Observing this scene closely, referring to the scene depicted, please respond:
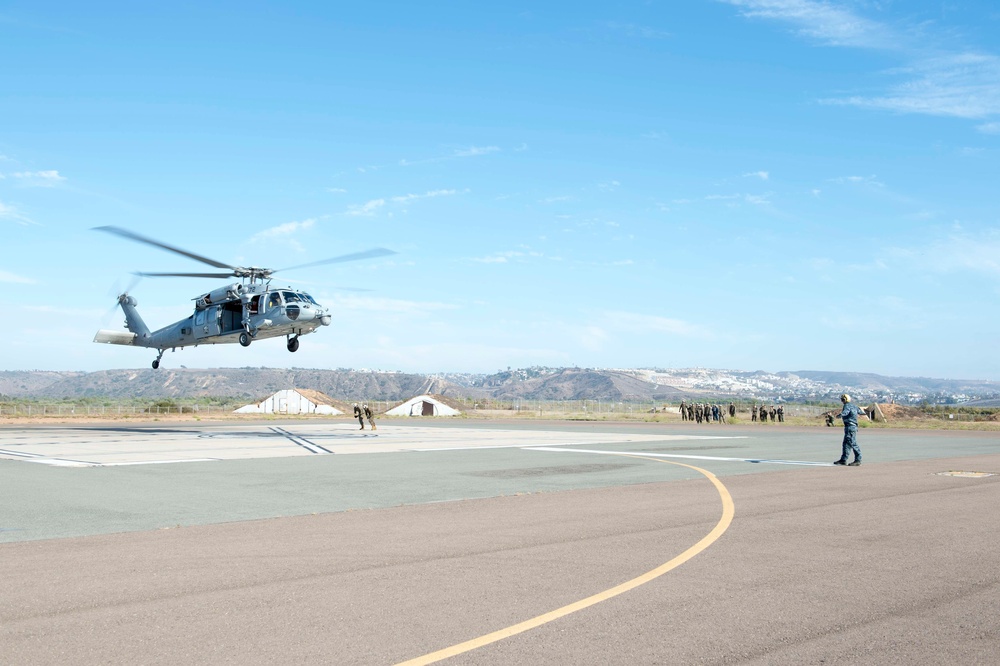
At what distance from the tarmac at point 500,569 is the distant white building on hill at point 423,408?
72.4 m

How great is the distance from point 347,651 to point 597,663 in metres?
1.68

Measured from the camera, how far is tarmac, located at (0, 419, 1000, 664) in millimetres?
5930

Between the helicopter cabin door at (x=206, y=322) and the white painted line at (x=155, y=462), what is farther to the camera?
the helicopter cabin door at (x=206, y=322)

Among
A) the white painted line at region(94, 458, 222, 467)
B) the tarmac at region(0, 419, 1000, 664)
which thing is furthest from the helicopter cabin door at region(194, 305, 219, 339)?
the tarmac at region(0, 419, 1000, 664)

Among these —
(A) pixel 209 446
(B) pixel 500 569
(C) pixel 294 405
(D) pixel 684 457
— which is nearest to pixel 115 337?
(A) pixel 209 446

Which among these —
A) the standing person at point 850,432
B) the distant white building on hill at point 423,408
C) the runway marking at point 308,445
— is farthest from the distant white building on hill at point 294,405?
the standing person at point 850,432

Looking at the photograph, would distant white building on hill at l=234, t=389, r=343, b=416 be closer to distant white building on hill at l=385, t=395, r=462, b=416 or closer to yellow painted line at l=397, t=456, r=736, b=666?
distant white building on hill at l=385, t=395, r=462, b=416

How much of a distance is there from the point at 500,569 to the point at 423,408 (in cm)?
8468

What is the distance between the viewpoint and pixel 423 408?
304ft

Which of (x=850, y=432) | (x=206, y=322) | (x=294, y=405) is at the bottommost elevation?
(x=294, y=405)

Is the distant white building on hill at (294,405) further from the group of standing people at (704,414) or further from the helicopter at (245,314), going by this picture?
the helicopter at (245,314)

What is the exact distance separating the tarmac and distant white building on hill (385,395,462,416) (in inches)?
2852

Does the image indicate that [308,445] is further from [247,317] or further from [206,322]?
[206,322]

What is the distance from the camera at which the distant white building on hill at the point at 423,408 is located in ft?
299
